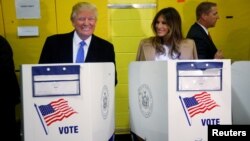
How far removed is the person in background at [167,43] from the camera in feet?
6.23

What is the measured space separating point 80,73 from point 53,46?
0.77 meters

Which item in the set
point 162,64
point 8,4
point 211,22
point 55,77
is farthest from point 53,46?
point 211,22

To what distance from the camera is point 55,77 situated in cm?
119

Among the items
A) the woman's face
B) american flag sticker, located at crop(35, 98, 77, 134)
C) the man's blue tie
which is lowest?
american flag sticker, located at crop(35, 98, 77, 134)

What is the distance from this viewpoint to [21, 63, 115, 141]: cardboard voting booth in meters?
1.18

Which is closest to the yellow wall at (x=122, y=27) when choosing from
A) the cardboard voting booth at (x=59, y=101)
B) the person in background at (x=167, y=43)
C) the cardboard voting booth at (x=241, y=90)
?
the person in background at (x=167, y=43)

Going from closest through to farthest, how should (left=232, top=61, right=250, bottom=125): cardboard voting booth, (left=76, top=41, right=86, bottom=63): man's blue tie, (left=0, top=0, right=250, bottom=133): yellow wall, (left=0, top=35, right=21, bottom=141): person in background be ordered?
(left=232, top=61, right=250, bottom=125): cardboard voting booth, (left=0, top=35, right=21, bottom=141): person in background, (left=76, top=41, right=86, bottom=63): man's blue tie, (left=0, top=0, right=250, bottom=133): yellow wall

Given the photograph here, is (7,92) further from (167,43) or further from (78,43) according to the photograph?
→ (167,43)

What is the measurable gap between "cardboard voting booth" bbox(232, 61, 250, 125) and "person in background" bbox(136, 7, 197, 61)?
1.59 ft

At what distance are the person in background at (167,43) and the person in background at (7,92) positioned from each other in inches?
35.7

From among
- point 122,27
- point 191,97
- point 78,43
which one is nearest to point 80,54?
point 78,43

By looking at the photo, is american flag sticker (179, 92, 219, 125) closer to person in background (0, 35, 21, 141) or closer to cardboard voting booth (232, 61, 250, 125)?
cardboard voting booth (232, 61, 250, 125)

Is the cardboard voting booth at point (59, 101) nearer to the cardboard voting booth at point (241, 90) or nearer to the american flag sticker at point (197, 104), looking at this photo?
the american flag sticker at point (197, 104)

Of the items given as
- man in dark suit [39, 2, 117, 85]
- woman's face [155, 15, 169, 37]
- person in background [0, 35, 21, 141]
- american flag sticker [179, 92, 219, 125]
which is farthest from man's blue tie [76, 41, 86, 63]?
american flag sticker [179, 92, 219, 125]
